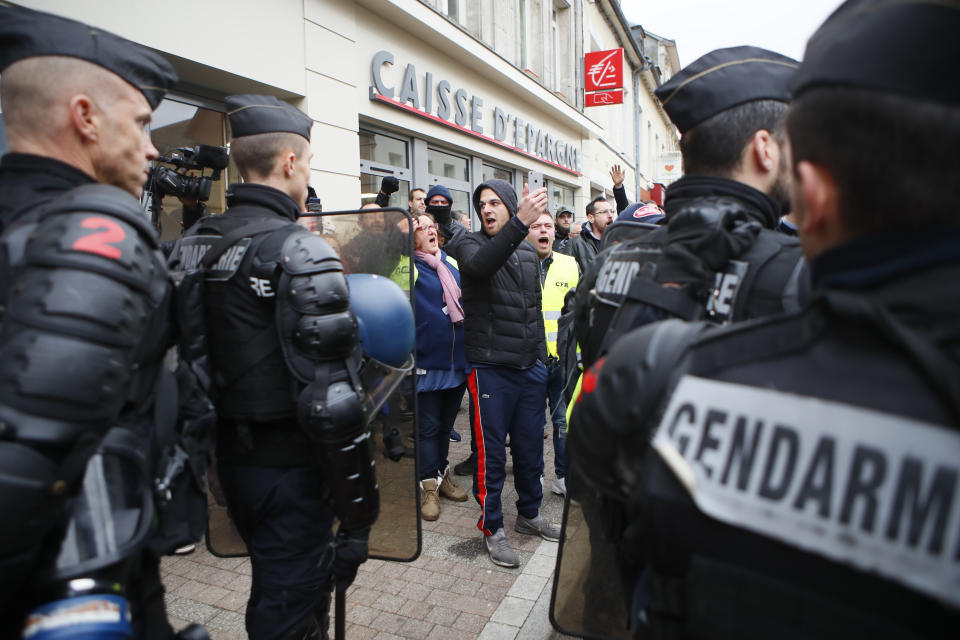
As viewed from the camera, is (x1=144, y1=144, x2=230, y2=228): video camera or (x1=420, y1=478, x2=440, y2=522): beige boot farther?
(x1=420, y1=478, x2=440, y2=522): beige boot

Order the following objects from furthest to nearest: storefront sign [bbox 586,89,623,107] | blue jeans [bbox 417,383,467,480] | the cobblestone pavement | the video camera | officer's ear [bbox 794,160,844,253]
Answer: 1. storefront sign [bbox 586,89,623,107]
2. blue jeans [bbox 417,383,467,480]
3. the video camera
4. the cobblestone pavement
5. officer's ear [bbox 794,160,844,253]

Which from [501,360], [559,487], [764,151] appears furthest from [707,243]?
[559,487]

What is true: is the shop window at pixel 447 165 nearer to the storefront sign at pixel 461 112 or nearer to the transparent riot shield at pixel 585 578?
the storefront sign at pixel 461 112

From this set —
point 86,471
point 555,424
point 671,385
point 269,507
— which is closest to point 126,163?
point 86,471

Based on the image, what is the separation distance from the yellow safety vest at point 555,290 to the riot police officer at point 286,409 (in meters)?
2.59

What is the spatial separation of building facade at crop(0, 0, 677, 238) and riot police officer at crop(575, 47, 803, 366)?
4135 millimetres

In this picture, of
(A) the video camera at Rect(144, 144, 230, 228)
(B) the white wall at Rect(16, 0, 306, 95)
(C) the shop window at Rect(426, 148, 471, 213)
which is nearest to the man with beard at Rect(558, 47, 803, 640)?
(A) the video camera at Rect(144, 144, 230, 228)

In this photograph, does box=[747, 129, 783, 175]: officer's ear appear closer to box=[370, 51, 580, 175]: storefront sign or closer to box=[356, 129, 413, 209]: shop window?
box=[356, 129, 413, 209]: shop window

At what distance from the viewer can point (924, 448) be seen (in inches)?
25.0

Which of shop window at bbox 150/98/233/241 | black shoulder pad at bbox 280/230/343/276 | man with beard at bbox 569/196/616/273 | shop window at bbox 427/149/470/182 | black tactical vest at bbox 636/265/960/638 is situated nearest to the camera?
black tactical vest at bbox 636/265/960/638

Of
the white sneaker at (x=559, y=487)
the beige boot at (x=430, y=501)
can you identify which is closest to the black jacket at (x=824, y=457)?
the beige boot at (x=430, y=501)

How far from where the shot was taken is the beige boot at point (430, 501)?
13.1 ft

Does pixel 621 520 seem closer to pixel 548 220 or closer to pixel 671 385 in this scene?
pixel 671 385

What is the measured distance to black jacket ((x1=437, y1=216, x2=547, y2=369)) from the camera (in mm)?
3562
